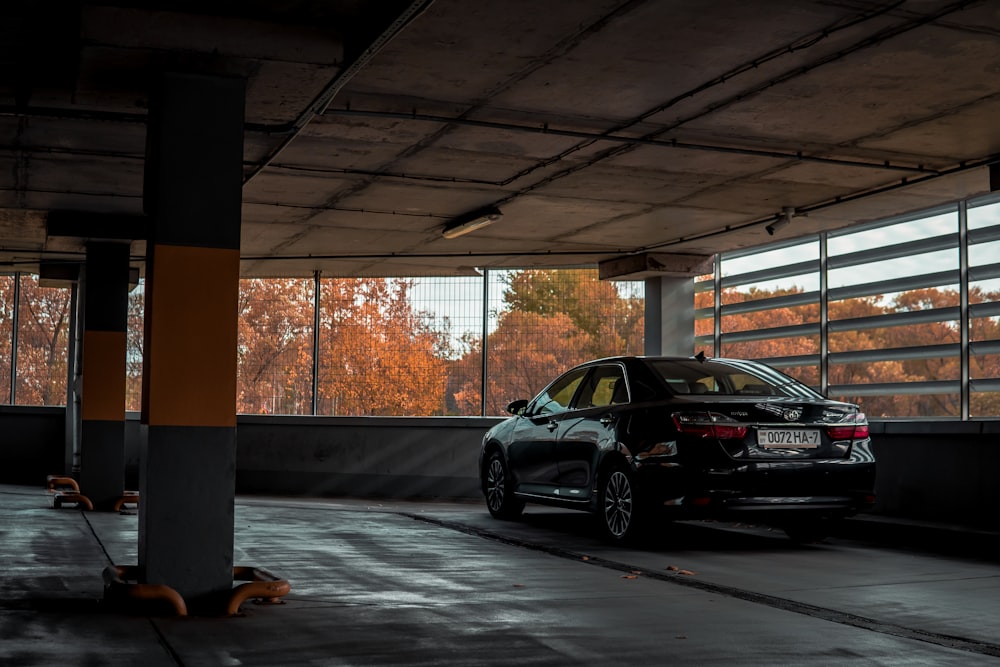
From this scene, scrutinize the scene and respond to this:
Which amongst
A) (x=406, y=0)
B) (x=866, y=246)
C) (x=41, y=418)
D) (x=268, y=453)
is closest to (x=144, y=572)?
(x=406, y=0)

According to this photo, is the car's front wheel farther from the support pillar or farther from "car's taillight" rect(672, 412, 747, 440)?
the support pillar

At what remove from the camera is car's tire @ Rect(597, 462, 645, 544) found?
355 inches

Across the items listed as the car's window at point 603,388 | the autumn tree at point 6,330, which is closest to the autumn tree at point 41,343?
the autumn tree at point 6,330

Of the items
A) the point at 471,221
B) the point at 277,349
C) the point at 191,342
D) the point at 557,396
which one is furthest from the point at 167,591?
the point at 277,349

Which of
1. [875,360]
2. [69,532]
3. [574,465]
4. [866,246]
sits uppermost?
[866,246]

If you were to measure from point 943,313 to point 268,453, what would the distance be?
34.8 ft

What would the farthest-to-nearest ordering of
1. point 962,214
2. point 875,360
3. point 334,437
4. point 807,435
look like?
point 334,437, point 875,360, point 962,214, point 807,435

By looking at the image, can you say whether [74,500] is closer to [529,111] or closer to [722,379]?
[529,111]

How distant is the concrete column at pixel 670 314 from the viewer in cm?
1752

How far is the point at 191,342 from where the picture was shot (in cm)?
647

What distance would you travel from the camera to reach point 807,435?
874 centimetres

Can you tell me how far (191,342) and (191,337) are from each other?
29mm

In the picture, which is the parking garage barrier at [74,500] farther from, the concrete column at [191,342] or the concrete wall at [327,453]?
the concrete column at [191,342]

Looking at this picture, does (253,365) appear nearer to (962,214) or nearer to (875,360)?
(875,360)
